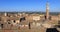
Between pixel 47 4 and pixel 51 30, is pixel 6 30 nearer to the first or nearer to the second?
pixel 51 30

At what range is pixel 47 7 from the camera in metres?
19.5

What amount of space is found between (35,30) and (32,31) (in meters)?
0.23

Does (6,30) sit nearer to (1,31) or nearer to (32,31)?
(1,31)

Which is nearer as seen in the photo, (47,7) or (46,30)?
(46,30)

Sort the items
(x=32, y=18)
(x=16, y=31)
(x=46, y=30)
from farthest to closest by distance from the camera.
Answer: (x=32, y=18)
(x=46, y=30)
(x=16, y=31)

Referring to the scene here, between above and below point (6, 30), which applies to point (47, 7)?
above

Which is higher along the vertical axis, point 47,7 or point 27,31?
point 47,7

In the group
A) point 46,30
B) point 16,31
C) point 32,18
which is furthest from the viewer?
point 32,18

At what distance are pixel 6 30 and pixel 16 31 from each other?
0.71 meters

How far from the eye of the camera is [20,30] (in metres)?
10.2

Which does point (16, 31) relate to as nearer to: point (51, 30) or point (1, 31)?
point (1, 31)

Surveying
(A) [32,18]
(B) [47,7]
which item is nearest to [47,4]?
(B) [47,7]

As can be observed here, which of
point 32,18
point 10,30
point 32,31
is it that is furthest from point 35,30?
point 32,18

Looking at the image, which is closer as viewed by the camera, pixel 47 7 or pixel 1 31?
pixel 1 31
